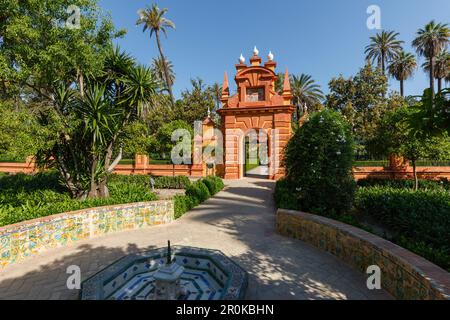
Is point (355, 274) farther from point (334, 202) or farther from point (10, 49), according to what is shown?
point (10, 49)

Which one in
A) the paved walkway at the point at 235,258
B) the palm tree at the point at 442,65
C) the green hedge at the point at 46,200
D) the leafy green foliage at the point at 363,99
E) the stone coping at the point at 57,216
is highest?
the palm tree at the point at 442,65

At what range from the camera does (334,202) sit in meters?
8.38

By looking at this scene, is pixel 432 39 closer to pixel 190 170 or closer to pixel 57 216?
pixel 190 170

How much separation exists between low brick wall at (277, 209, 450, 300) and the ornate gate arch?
41.4 feet

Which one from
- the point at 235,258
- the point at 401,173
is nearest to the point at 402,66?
the point at 401,173

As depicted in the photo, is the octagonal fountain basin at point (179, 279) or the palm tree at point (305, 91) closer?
the octagonal fountain basin at point (179, 279)

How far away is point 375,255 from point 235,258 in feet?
9.86

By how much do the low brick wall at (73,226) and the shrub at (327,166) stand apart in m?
5.30

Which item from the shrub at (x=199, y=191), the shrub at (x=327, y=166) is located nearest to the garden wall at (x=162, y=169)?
the shrub at (x=199, y=191)

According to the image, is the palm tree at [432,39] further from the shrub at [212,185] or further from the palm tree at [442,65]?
the shrub at [212,185]

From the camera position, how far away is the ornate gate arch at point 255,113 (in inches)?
776

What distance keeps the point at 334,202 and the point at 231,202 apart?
503cm
